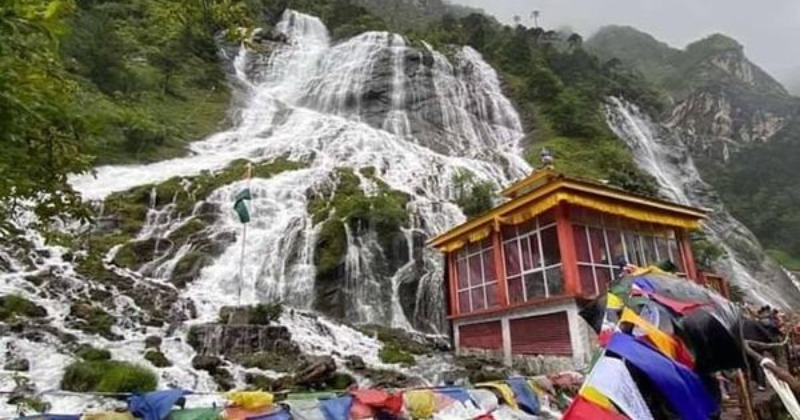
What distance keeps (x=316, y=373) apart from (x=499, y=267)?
4663 mm

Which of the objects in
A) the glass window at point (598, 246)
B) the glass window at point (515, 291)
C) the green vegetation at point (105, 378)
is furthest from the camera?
the glass window at point (515, 291)

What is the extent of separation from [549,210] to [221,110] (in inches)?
969

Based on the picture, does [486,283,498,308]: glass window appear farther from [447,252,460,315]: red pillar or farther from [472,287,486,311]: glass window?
[447,252,460,315]: red pillar

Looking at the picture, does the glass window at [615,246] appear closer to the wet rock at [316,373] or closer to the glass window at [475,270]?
the glass window at [475,270]

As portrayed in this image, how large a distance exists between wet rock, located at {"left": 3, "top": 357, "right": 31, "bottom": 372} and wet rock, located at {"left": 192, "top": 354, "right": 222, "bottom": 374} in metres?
2.55

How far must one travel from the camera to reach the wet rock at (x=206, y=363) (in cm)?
1030

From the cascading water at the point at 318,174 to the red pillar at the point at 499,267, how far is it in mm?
3117

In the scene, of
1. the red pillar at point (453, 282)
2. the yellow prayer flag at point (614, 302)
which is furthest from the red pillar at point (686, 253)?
the yellow prayer flag at point (614, 302)

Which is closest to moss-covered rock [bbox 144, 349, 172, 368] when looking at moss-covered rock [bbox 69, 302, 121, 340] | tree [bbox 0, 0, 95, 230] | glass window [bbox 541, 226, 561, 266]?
moss-covered rock [bbox 69, 302, 121, 340]

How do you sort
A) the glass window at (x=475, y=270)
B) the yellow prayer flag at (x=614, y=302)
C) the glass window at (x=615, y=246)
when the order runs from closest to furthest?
1. the yellow prayer flag at (x=614, y=302)
2. the glass window at (x=615, y=246)
3. the glass window at (x=475, y=270)

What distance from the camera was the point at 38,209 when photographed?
458 cm

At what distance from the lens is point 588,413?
3537mm

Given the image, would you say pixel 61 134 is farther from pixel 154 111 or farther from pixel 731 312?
pixel 154 111

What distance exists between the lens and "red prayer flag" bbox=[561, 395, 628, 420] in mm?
3516
